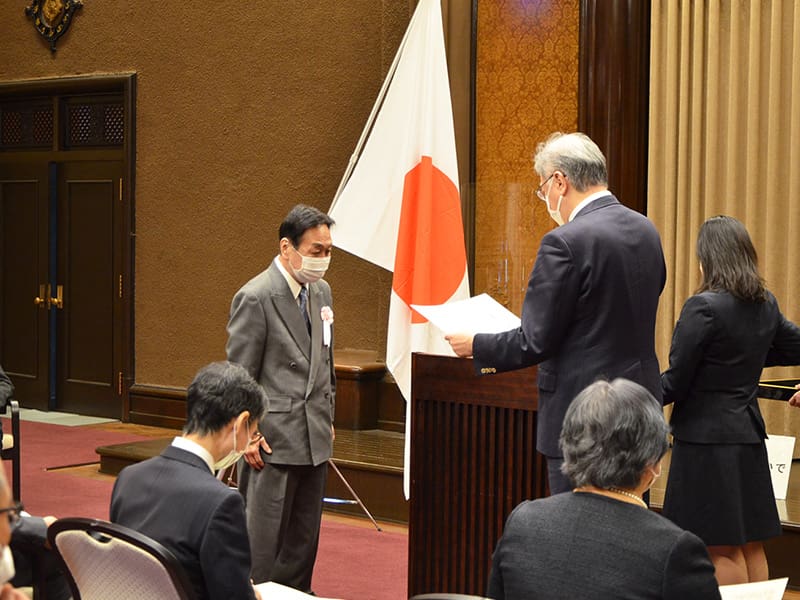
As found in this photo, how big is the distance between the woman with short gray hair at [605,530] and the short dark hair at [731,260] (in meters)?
1.47

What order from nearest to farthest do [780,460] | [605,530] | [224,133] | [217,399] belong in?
[605,530] < [217,399] < [780,460] < [224,133]

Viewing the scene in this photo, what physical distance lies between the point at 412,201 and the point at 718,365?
1928mm

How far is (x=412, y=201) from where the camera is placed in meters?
5.17

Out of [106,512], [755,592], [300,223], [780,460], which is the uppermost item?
[300,223]

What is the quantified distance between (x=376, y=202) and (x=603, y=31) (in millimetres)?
2058

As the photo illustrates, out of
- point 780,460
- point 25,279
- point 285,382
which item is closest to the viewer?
point 285,382

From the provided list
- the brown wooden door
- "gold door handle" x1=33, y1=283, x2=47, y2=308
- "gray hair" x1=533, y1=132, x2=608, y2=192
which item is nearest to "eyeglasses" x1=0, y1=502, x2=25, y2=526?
"gray hair" x1=533, y1=132, x2=608, y2=192

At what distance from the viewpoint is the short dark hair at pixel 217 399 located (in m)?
2.64

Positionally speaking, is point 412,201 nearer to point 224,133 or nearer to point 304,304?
point 304,304

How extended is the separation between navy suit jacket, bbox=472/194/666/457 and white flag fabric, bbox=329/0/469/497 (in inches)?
66.5

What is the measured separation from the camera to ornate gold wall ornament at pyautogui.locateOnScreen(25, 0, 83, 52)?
9.40 metres

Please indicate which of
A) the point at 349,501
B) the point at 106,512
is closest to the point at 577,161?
the point at 349,501

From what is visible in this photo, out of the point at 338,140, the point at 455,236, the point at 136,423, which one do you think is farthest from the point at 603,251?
the point at 136,423

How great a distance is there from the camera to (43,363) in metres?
9.73
